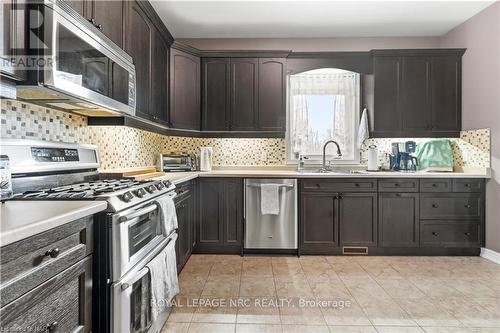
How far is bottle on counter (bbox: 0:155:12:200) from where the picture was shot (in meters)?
1.36

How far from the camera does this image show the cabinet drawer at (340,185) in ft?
11.3

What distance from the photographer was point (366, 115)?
3.91 meters

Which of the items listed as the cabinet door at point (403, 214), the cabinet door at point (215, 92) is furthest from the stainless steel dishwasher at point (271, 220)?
the cabinet door at point (403, 214)

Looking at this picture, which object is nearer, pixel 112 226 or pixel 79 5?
pixel 112 226

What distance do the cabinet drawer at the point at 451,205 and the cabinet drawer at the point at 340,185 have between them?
0.61 meters

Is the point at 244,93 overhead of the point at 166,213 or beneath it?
overhead

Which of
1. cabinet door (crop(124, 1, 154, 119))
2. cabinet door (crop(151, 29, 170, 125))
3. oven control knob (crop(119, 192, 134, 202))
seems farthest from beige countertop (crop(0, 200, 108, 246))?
cabinet door (crop(151, 29, 170, 125))

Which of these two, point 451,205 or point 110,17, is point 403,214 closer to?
point 451,205

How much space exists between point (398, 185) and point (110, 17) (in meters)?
3.22

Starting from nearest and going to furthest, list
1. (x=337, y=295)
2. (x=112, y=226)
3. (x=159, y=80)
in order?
(x=112, y=226)
(x=337, y=295)
(x=159, y=80)

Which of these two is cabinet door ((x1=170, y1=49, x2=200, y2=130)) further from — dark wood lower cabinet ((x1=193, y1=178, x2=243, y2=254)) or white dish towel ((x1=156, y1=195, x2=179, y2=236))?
white dish towel ((x1=156, y1=195, x2=179, y2=236))

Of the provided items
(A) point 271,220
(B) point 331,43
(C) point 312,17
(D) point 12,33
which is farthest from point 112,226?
(B) point 331,43

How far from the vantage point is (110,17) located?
208cm

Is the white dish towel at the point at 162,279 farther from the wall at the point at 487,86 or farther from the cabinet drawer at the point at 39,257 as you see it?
the wall at the point at 487,86
